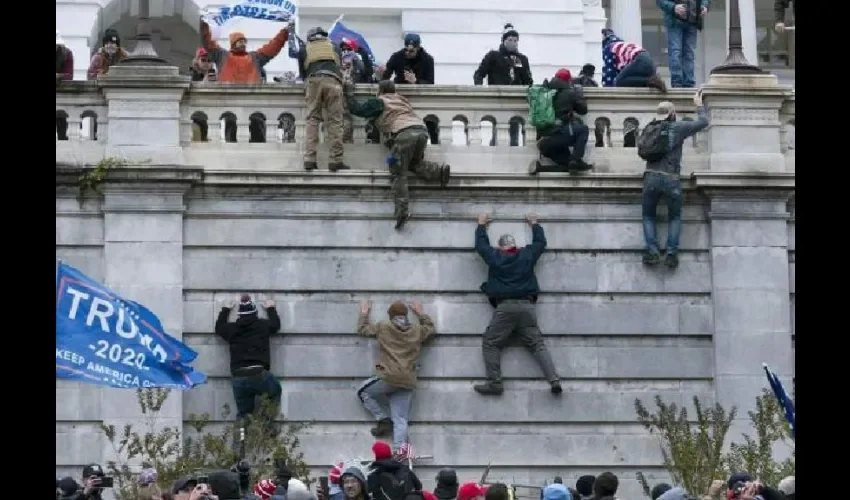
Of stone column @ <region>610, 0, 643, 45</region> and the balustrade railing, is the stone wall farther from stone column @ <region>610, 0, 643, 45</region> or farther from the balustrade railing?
stone column @ <region>610, 0, 643, 45</region>

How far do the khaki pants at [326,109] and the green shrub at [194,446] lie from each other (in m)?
3.50

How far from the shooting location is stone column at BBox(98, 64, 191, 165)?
29.6 meters

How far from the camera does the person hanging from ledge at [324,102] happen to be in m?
29.6

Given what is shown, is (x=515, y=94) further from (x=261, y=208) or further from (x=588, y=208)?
(x=261, y=208)

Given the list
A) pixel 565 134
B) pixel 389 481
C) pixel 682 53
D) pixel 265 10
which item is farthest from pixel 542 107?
pixel 389 481

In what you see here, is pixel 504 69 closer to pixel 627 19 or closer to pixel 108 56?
pixel 108 56

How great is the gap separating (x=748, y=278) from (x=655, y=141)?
7.07 ft

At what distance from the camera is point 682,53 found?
111 feet

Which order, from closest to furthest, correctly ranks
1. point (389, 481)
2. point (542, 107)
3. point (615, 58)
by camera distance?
point (389, 481), point (542, 107), point (615, 58)

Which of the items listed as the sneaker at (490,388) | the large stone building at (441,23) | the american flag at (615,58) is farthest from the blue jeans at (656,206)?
the large stone building at (441,23)

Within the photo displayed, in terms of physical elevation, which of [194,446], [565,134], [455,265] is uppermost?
[565,134]

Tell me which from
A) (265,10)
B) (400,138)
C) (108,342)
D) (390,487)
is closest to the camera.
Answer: (390,487)

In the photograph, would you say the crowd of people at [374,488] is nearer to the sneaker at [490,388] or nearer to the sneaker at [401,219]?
the sneaker at [490,388]
